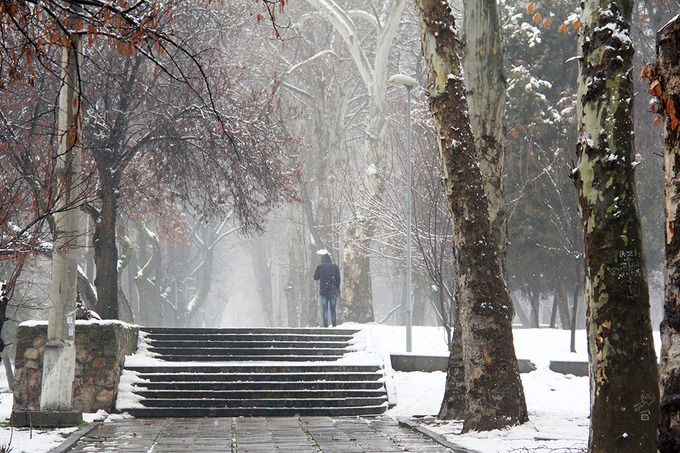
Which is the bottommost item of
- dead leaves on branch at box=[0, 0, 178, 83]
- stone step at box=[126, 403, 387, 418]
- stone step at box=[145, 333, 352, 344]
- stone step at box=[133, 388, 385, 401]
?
stone step at box=[126, 403, 387, 418]

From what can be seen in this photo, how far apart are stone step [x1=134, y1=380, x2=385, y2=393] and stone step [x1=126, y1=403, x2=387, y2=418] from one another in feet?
2.63

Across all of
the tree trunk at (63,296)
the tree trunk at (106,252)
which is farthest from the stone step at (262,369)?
the tree trunk at (63,296)

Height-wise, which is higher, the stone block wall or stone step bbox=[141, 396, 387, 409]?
the stone block wall

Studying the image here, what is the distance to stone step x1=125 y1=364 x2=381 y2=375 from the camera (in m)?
16.2

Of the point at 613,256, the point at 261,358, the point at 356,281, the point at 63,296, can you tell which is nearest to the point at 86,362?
the point at 63,296

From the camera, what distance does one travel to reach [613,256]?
7.18 meters

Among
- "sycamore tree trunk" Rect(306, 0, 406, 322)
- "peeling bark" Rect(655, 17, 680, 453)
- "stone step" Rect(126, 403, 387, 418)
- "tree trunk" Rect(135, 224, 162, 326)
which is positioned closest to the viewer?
"peeling bark" Rect(655, 17, 680, 453)

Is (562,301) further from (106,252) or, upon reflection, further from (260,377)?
(106,252)

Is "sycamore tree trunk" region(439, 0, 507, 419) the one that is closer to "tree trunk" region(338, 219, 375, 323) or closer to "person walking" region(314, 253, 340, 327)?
"person walking" region(314, 253, 340, 327)

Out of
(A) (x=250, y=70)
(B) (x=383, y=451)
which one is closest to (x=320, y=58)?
(A) (x=250, y=70)

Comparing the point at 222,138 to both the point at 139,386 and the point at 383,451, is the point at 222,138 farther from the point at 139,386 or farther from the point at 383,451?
the point at 383,451

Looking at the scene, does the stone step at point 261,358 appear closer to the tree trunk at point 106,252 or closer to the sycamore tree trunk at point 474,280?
the tree trunk at point 106,252

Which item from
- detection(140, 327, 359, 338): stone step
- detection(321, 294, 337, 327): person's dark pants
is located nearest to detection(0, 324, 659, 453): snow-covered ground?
detection(140, 327, 359, 338): stone step

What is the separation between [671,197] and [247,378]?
12748 mm
